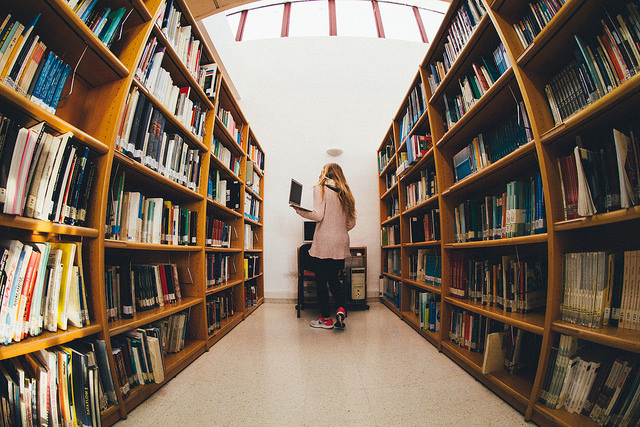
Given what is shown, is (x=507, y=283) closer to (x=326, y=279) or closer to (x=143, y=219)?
(x=326, y=279)

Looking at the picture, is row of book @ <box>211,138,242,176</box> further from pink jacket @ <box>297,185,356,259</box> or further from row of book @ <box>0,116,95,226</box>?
row of book @ <box>0,116,95,226</box>

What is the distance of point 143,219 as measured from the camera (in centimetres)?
127

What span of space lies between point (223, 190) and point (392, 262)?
210 centimetres

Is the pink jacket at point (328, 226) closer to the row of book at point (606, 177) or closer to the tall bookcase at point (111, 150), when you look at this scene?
the tall bookcase at point (111, 150)

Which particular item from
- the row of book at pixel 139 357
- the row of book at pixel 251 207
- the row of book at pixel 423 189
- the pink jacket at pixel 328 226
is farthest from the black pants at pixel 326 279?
the row of book at pixel 139 357

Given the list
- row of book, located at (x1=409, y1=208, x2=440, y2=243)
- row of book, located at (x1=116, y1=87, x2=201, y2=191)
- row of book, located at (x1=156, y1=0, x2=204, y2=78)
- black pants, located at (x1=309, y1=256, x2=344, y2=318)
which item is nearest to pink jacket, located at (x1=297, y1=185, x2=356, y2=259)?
black pants, located at (x1=309, y1=256, x2=344, y2=318)

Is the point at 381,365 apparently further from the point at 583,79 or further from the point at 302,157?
the point at 302,157

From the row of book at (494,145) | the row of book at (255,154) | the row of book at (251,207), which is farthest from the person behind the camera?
the row of book at (255,154)

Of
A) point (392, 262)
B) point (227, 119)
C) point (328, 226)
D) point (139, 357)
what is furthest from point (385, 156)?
point (139, 357)

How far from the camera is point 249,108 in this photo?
148 inches

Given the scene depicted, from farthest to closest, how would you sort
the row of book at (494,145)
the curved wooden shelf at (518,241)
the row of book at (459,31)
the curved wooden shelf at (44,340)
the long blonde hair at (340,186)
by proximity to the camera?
the long blonde hair at (340,186)
the row of book at (459,31)
the row of book at (494,145)
the curved wooden shelf at (518,241)
the curved wooden shelf at (44,340)

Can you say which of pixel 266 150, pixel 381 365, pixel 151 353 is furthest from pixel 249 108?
pixel 381 365

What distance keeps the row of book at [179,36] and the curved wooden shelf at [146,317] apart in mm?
1509

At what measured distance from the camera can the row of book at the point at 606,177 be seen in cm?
72
